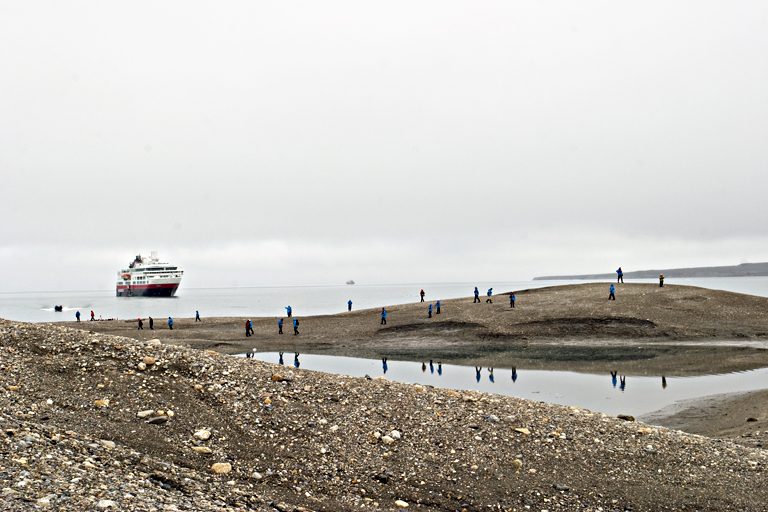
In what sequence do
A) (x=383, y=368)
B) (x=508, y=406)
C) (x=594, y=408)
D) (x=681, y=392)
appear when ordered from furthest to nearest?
(x=383, y=368) → (x=681, y=392) → (x=594, y=408) → (x=508, y=406)

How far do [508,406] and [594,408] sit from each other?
7615 mm

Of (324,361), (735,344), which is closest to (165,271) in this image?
(324,361)

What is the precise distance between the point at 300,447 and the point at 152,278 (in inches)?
7581

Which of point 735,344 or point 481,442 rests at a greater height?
point 481,442

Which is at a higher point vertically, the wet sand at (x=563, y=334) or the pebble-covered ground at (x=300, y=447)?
the pebble-covered ground at (x=300, y=447)

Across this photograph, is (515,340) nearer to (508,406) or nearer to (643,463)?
(508,406)

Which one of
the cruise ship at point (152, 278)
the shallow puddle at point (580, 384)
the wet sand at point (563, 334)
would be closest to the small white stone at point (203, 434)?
the shallow puddle at point (580, 384)

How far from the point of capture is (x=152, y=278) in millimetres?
183750

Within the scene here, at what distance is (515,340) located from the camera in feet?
135

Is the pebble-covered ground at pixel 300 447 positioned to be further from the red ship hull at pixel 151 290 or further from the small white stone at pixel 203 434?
the red ship hull at pixel 151 290

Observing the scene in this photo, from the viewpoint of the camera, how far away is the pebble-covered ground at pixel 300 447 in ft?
27.0

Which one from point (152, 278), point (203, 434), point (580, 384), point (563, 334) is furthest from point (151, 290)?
point (203, 434)

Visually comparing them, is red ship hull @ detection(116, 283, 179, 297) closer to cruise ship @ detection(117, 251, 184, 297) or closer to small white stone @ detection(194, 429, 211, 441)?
cruise ship @ detection(117, 251, 184, 297)

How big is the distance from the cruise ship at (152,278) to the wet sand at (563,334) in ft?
456
